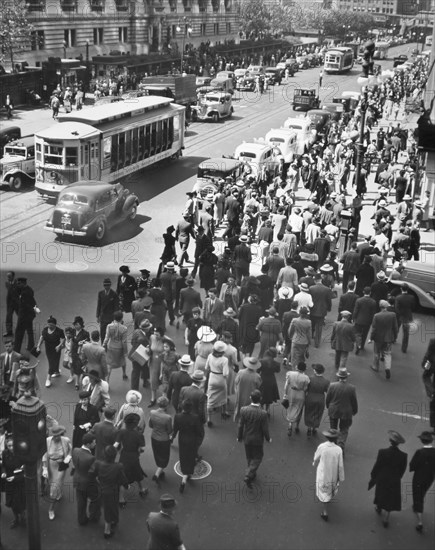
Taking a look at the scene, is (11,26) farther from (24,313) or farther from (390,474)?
(390,474)

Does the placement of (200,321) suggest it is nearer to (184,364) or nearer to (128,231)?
(184,364)

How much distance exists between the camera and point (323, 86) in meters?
72.9

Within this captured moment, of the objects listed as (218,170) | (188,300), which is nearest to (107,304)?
(188,300)

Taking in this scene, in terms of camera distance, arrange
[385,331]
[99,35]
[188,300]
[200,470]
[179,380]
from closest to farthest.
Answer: [200,470] < [179,380] < [385,331] < [188,300] < [99,35]

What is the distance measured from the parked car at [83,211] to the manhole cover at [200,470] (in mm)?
11444

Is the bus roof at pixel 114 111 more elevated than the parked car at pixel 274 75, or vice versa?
the bus roof at pixel 114 111

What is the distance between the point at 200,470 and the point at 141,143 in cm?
1992

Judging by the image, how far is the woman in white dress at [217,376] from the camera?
1228 centimetres

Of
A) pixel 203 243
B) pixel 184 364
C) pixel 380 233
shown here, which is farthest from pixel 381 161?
pixel 184 364

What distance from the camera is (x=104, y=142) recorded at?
26.3 m

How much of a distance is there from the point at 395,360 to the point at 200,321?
436 cm

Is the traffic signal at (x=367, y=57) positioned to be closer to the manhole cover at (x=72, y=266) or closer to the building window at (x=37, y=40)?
the manhole cover at (x=72, y=266)

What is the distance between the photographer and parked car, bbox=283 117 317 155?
36.0m

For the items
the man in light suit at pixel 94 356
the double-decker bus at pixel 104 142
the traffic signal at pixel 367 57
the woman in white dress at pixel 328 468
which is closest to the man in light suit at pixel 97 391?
the man in light suit at pixel 94 356
